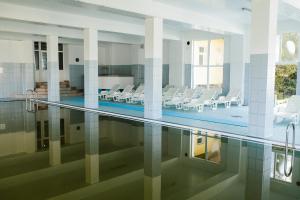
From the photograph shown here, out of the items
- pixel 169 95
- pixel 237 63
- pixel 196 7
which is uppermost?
pixel 196 7

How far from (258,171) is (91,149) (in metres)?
3.07

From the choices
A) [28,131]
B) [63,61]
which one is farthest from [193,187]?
[63,61]

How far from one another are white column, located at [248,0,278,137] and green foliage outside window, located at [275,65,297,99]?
641 cm

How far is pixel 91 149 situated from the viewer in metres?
6.01

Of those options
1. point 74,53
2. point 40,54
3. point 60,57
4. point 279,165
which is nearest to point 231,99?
point 279,165

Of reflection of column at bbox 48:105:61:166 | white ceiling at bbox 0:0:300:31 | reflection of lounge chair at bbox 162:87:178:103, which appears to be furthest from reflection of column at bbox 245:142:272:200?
reflection of lounge chair at bbox 162:87:178:103

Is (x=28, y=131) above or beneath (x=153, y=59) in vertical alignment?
beneath

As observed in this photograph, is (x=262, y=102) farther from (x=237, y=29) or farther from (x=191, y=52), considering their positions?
(x=191, y=52)

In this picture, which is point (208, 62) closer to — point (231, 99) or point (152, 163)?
point (231, 99)

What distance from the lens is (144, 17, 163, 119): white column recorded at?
9047mm

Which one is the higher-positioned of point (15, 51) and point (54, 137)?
point (15, 51)

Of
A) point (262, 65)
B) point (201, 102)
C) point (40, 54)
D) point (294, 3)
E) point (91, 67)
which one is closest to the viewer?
point (262, 65)

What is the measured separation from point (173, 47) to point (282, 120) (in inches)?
312

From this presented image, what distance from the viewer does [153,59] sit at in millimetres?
9109
